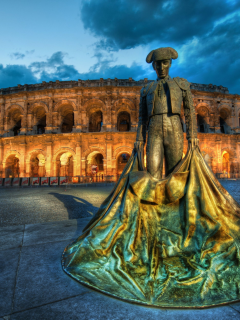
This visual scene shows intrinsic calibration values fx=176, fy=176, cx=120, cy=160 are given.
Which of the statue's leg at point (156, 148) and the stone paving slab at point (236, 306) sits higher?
the statue's leg at point (156, 148)

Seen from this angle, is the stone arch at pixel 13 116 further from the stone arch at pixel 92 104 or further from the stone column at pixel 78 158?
the stone column at pixel 78 158

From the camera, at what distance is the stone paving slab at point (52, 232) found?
2551 mm

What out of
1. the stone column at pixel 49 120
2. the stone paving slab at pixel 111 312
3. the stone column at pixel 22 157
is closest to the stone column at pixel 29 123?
the stone column at pixel 22 157

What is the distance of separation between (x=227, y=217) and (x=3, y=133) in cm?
2198

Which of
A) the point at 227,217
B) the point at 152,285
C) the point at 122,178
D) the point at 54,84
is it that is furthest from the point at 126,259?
the point at 54,84

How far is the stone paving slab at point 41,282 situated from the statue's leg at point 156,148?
1379mm

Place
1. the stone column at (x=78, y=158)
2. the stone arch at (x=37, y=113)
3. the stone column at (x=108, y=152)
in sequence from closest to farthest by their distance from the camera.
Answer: the stone column at (x=108, y=152), the stone column at (x=78, y=158), the stone arch at (x=37, y=113)

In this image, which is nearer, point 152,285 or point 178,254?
point 152,285

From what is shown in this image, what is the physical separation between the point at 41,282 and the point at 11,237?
5.19 ft

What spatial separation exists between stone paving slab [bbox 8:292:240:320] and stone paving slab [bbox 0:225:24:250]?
4.83 ft

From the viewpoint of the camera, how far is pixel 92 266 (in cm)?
157

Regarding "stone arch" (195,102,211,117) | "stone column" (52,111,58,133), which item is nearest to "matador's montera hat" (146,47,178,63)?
"stone column" (52,111,58,133)

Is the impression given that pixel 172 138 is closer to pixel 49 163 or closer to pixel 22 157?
pixel 49 163

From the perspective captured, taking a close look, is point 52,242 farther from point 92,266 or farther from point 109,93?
point 109,93
